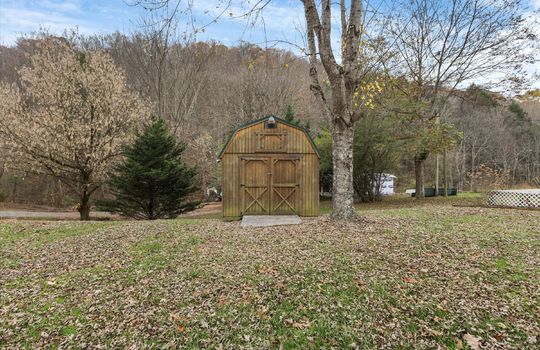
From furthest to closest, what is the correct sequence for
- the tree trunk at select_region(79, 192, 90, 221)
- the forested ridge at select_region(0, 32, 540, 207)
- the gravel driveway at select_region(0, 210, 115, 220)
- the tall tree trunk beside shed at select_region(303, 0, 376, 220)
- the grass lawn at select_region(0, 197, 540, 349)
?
the forested ridge at select_region(0, 32, 540, 207) → the gravel driveway at select_region(0, 210, 115, 220) → the tree trunk at select_region(79, 192, 90, 221) → the tall tree trunk beside shed at select_region(303, 0, 376, 220) → the grass lawn at select_region(0, 197, 540, 349)

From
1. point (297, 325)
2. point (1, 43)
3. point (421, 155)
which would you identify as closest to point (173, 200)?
point (297, 325)

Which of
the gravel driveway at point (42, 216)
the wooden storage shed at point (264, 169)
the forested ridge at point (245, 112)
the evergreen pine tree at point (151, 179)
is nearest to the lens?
the wooden storage shed at point (264, 169)

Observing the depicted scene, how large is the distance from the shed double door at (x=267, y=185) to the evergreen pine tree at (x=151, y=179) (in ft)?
14.3

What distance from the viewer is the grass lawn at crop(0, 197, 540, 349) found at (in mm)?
3090

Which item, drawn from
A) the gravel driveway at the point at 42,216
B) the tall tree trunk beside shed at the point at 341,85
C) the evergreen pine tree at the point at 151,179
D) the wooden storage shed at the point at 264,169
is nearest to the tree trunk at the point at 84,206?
the evergreen pine tree at the point at 151,179

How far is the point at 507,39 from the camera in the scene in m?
15.2

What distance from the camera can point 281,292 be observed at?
12.6ft

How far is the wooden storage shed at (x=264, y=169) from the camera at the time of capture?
11.0 meters

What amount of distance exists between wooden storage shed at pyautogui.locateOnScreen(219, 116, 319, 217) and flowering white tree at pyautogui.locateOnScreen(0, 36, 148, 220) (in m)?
6.37

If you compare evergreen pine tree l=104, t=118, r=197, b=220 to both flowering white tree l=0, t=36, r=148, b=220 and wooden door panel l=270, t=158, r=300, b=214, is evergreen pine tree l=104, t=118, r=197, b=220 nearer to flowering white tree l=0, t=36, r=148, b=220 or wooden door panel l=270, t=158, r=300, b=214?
flowering white tree l=0, t=36, r=148, b=220

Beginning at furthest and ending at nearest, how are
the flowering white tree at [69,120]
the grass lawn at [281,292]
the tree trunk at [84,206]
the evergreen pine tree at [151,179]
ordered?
1. the tree trunk at [84,206]
2. the evergreen pine tree at [151,179]
3. the flowering white tree at [69,120]
4. the grass lawn at [281,292]

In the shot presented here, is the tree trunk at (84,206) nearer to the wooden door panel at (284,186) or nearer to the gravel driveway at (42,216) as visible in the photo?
the gravel driveway at (42,216)

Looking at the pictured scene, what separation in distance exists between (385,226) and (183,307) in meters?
4.84

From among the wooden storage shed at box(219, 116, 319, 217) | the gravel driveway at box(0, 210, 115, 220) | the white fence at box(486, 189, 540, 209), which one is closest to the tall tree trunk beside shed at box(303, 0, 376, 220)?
the wooden storage shed at box(219, 116, 319, 217)
